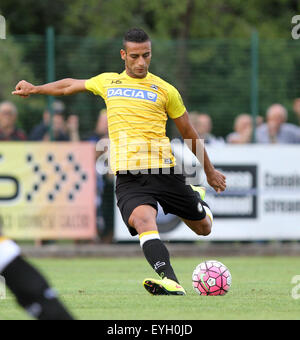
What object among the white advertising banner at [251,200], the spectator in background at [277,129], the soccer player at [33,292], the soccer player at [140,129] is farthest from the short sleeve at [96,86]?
the spectator in background at [277,129]

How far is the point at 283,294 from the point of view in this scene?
8641 mm

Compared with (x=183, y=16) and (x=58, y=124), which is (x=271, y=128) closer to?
(x=58, y=124)

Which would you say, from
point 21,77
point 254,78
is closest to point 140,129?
point 254,78

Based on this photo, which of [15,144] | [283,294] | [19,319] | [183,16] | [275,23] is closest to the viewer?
[19,319]

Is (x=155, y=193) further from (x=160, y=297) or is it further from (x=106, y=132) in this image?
(x=106, y=132)

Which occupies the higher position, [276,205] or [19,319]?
[276,205]

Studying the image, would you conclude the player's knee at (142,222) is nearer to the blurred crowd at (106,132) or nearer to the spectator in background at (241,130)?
the blurred crowd at (106,132)

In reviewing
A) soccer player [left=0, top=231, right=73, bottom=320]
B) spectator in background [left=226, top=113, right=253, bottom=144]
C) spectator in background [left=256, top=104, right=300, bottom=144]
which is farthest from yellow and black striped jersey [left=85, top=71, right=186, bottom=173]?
spectator in background [left=256, top=104, right=300, bottom=144]

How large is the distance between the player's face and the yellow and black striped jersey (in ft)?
0.34

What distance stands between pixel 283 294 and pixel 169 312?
80.0 inches

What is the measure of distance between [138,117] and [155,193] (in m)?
0.73

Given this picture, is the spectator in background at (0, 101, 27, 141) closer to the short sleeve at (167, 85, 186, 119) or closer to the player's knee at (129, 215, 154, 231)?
the short sleeve at (167, 85, 186, 119)

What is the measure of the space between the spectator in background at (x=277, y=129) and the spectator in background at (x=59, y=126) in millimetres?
3150

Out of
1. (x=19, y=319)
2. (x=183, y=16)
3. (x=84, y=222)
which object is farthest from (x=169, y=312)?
(x=183, y=16)
